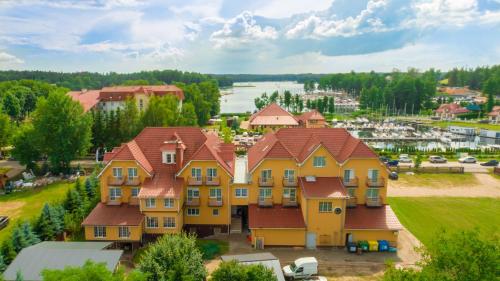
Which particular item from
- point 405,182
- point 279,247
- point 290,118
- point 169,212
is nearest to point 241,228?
point 279,247

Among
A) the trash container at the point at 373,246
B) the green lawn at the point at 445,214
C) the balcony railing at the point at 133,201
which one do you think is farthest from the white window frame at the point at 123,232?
the green lawn at the point at 445,214

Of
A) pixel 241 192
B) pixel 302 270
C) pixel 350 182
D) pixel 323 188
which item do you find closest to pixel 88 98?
pixel 241 192

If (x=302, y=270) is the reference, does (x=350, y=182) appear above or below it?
above

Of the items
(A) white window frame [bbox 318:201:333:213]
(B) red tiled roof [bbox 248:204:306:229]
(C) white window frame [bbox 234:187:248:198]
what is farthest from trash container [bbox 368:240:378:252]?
(C) white window frame [bbox 234:187:248:198]

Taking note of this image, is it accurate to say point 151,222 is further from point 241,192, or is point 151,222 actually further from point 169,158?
point 241,192

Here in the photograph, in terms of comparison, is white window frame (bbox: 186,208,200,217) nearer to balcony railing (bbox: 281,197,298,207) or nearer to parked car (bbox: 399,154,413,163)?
balcony railing (bbox: 281,197,298,207)

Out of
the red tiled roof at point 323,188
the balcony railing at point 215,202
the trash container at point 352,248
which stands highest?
the red tiled roof at point 323,188

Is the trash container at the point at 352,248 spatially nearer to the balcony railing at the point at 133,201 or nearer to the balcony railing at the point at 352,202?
the balcony railing at the point at 352,202
